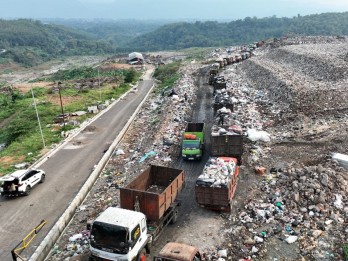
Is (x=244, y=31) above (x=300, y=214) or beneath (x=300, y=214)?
beneath

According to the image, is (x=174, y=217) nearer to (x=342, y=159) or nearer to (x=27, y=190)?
(x=27, y=190)

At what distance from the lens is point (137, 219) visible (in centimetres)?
1183

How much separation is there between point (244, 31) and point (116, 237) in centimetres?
17621

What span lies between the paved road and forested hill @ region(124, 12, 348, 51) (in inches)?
4841

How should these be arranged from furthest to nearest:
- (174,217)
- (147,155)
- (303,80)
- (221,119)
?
(303,80)
(221,119)
(147,155)
(174,217)

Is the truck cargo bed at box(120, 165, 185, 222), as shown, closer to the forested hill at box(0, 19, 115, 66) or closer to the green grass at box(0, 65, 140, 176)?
the green grass at box(0, 65, 140, 176)

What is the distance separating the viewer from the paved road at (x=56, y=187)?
51.3 ft

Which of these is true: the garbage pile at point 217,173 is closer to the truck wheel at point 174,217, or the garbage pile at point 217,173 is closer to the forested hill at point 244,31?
the truck wheel at point 174,217

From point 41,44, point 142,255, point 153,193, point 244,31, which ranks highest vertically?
point 153,193

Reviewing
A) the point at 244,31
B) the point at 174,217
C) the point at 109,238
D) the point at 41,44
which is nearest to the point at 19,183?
the point at 174,217

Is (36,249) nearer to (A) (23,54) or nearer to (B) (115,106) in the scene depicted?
(B) (115,106)

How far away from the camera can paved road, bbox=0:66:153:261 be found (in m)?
15.6

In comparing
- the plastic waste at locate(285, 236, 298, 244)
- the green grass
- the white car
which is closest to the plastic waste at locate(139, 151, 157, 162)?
the white car

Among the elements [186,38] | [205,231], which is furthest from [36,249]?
[186,38]
